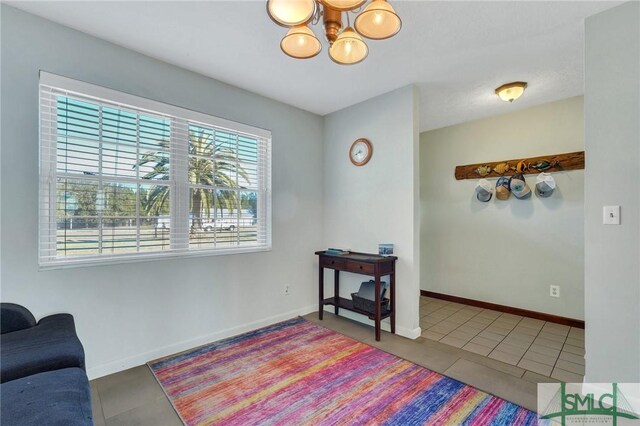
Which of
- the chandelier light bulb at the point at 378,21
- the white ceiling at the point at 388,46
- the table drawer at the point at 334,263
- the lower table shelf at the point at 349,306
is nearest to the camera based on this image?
the chandelier light bulb at the point at 378,21

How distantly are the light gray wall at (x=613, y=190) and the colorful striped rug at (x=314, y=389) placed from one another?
2.26 feet

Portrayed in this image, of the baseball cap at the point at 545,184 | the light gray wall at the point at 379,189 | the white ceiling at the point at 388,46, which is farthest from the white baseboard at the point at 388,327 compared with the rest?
the white ceiling at the point at 388,46

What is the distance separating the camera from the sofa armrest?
173 centimetres

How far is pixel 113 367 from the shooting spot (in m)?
2.25

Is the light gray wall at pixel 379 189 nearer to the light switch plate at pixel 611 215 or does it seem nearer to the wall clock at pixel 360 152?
the wall clock at pixel 360 152

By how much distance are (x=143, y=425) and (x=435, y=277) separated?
12.6 feet

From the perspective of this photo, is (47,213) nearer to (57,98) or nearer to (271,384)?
(57,98)

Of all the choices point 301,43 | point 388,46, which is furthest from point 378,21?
point 388,46

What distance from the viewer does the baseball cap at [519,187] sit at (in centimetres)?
345

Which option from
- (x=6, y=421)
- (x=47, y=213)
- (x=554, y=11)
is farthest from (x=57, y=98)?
(x=554, y=11)

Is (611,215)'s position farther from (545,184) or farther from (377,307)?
(377,307)

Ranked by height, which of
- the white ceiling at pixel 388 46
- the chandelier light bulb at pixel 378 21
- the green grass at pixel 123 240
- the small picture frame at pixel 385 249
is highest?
the white ceiling at pixel 388 46

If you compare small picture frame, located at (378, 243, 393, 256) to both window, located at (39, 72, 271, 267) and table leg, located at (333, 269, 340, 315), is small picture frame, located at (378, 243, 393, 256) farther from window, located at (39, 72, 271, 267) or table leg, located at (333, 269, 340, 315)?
window, located at (39, 72, 271, 267)

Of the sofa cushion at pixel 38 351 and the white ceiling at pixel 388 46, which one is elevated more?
the white ceiling at pixel 388 46
